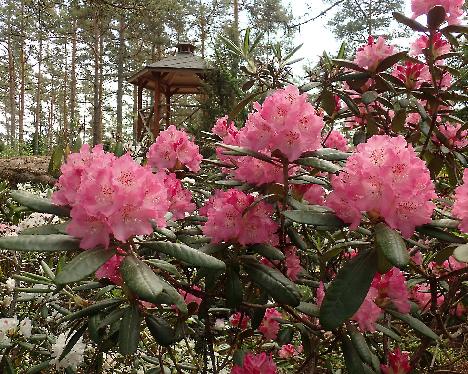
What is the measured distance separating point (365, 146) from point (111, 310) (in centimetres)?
78

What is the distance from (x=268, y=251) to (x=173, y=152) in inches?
21.9

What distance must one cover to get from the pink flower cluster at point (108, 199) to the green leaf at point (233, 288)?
287 millimetres

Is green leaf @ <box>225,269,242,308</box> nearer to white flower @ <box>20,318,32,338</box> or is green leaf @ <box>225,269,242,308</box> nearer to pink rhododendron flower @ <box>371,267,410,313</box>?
pink rhododendron flower @ <box>371,267,410,313</box>

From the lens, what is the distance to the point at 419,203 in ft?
3.20

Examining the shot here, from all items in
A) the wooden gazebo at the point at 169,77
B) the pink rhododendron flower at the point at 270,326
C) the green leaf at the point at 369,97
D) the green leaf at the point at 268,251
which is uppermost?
the wooden gazebo at the point at 169,77

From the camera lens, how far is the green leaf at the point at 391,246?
87 cm

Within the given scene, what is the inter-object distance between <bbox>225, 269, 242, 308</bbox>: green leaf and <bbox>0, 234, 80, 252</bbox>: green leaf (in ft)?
1.28

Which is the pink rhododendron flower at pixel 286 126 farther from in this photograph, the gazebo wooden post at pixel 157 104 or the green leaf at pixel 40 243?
the gazebo wooden post at pixel 157 104

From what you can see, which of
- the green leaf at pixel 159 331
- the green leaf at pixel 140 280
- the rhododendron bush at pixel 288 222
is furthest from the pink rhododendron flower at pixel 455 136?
the green leaf at pixel 140 280

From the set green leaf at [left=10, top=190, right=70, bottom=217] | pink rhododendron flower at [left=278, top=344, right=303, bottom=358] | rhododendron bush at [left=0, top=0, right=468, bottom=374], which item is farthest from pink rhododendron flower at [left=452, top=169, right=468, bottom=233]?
pink rhododendron flower at [left=278, top=344, right=303, bottom=358]

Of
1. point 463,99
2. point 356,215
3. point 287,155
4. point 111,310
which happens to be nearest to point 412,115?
point 463,99

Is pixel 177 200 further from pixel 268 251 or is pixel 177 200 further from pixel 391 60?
pixel 391 60

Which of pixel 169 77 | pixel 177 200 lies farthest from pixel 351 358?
pixel 169 77

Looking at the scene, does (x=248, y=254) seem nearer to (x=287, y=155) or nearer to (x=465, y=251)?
(x=287, y=155)
